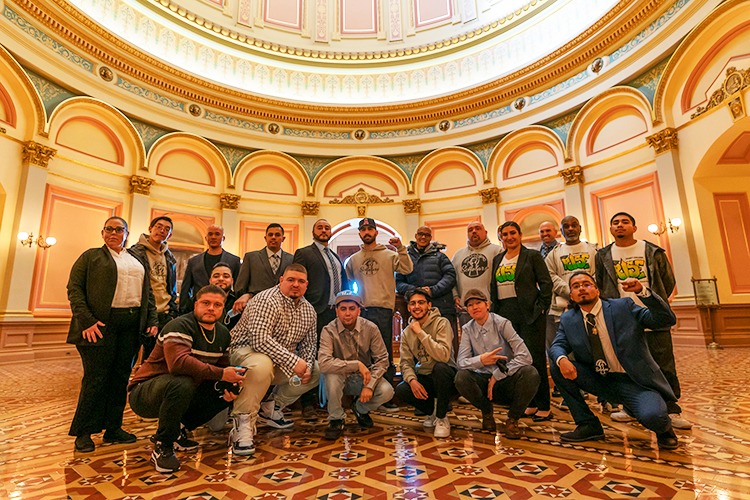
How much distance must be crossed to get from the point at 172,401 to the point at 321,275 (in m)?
1.66

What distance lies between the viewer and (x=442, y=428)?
2617 mm

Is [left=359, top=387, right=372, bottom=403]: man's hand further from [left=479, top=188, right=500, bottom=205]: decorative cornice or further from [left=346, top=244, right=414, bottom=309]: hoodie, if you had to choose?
[left=479, top=188, right=500, bottom=205]: decorative cornice

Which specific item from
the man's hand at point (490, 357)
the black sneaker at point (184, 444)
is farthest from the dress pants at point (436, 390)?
the black sneaker at point (184, 444)

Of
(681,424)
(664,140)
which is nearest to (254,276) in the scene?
(681,424)

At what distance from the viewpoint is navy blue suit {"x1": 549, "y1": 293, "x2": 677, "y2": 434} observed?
2225 mm

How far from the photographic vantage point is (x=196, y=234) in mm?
9891

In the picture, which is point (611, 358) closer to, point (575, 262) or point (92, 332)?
point (575, 262)

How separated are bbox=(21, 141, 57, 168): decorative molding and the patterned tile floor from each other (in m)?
5.83

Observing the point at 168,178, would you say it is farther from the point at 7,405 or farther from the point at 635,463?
the point at 635,463

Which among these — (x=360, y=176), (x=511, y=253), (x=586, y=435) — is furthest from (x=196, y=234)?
(x=586, y=435)

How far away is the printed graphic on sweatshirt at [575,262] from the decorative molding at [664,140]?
211 inches

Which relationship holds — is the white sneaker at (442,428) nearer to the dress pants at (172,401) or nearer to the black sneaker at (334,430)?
the black sneaker at (334,430)

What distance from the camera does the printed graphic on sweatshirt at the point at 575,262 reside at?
3.62 m

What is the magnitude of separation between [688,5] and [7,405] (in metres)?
10.8
